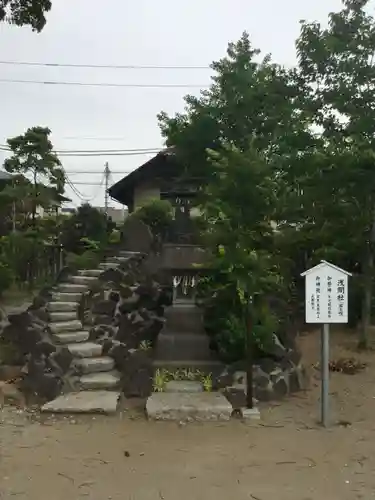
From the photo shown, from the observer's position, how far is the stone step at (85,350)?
7.52 meters

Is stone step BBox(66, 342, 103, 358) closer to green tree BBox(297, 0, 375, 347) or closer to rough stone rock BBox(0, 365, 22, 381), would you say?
rough stone rock BBox(0, 365, 22, 381)

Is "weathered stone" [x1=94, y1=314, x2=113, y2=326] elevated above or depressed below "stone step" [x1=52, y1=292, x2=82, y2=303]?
below

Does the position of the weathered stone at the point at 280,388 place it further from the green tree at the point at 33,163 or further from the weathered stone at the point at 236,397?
the green tree at the point at 33,163

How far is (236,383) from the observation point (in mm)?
6629

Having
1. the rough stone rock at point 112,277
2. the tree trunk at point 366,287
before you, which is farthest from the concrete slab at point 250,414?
the tree trunk at point 366,287

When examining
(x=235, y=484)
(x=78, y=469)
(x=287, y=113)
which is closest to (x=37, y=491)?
(x=78, y=469)

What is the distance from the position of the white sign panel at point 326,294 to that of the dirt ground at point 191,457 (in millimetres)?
1166

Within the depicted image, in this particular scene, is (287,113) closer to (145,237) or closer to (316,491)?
(145,237)

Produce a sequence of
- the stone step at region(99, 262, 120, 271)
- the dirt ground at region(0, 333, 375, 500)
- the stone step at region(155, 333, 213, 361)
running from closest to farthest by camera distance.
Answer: the dirt ground at region(0, 333, 375, 500), the stone step at region(155, 333, 213, 361), the stone step at region(99, 262, 120, 271)

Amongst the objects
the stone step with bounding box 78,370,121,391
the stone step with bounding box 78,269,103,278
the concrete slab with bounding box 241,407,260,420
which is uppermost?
the stone step with bounding box 78,269,103,278

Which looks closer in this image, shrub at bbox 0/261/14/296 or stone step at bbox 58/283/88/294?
stone step at bbox 58/283/88/294

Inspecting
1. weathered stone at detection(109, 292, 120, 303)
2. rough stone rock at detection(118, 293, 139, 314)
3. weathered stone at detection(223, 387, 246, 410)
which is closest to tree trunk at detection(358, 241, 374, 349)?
rough stone rock at detection(118, 293, 139, 314)

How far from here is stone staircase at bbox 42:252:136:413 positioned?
6012 millimetres

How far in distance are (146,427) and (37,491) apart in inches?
68.8
